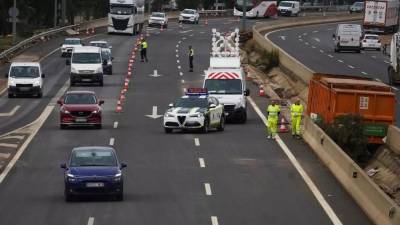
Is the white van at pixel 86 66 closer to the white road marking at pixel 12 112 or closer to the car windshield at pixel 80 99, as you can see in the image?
the white road marking at pixel 12 112

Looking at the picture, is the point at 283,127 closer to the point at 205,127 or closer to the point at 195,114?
the point at 205,127

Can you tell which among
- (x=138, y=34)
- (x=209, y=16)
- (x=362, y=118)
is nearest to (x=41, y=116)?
(x=362, y=118)

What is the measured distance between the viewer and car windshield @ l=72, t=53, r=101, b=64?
6188 cm

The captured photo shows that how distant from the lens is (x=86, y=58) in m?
62.1

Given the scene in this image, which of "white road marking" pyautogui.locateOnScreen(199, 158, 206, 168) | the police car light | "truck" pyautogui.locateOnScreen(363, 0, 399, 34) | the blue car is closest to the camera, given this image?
the blue car

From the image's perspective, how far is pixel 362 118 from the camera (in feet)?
122

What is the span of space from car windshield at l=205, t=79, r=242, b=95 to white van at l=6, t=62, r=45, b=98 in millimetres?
11994

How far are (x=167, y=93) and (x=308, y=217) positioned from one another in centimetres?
3414

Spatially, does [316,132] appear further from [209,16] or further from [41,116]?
[209,16]

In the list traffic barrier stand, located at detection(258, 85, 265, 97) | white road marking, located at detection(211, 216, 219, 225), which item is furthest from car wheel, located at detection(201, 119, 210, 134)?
white road marking, located at detection(211, 216, 219, 225)

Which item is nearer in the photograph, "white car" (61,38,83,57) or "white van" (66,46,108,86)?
"white van" (66,46,108,86)

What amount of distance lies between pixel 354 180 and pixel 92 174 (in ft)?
22.4

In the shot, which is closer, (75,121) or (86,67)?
(75,121)

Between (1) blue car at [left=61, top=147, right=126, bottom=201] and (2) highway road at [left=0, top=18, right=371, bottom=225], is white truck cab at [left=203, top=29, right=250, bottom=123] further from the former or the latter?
Result: (1) blue car at [left=61, top=147, right=126, bottom=201]
